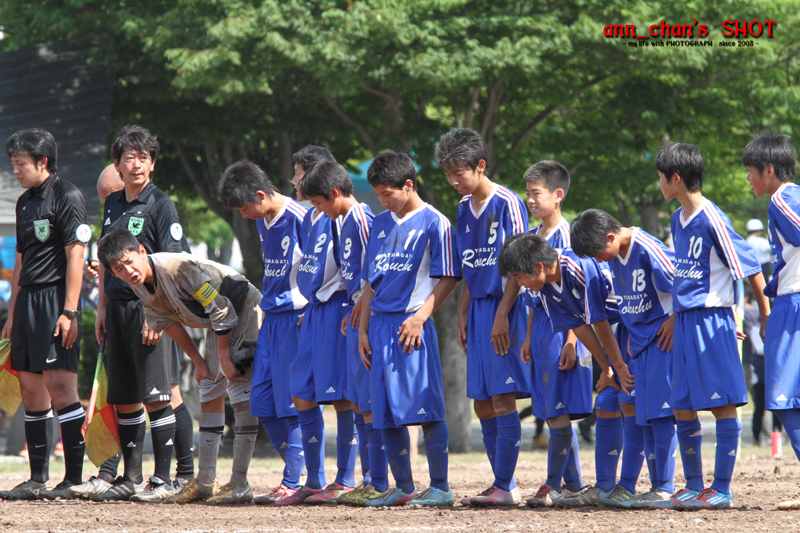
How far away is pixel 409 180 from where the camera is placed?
17.9 feet

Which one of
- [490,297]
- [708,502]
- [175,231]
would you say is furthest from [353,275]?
[708,502]

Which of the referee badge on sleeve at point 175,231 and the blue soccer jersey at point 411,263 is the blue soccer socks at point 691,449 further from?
the referee badge on sleeve at point 175,231

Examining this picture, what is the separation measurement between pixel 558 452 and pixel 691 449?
30.5 inches

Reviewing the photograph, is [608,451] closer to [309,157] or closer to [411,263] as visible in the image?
[411,263]

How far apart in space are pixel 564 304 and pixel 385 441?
53.8 inches

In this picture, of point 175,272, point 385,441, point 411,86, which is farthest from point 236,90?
point 385,441

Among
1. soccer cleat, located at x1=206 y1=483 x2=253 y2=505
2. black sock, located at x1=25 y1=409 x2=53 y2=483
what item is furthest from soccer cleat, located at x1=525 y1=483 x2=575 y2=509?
black sock, located at x1=25 y1=409 x2=53 y2=483

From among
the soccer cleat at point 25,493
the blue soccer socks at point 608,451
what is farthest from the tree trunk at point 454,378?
the soccer cleat at point 25,493

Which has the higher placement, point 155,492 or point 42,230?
point 42,230

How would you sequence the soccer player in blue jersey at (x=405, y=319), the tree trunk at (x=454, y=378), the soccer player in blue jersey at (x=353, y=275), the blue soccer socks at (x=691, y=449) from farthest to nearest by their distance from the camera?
the tree trunk at (x=454, y=378) < the soccer player in blue jersey at (x=353, y=275) < the soccer player in blue jersey at (x=405, y=319) < the blue soccer socks at (x=691, y=449)

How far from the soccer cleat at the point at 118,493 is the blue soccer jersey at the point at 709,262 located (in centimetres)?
389

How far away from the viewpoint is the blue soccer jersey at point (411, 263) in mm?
5363

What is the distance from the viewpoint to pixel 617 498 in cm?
521

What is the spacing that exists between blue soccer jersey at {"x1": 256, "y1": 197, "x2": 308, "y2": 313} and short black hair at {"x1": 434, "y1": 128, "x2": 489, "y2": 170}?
→ 118 centimetres
